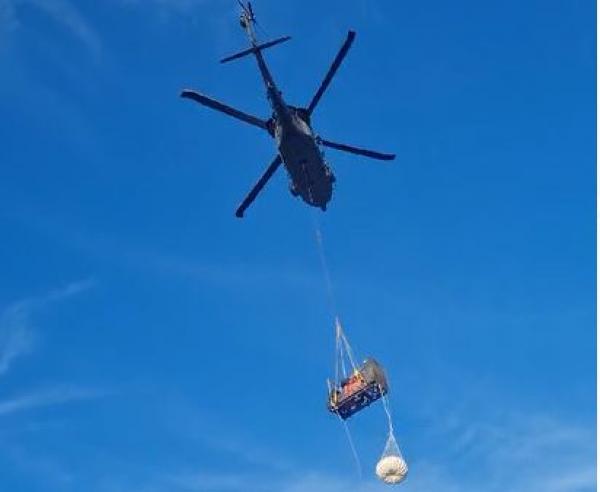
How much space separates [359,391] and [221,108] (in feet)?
33.6

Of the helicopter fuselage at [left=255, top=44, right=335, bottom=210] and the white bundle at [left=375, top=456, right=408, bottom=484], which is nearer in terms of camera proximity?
the white bundle at [left=375, top=456, right=408, bottom=484]

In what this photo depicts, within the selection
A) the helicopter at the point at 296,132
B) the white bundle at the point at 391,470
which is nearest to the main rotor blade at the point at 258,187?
the helicopter at the point at 296,132

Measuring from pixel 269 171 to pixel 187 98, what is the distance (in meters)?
4.09

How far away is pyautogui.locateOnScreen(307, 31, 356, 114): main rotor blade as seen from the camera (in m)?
29.3

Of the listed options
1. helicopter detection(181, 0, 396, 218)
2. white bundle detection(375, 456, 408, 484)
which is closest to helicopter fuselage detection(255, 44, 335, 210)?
helicopter detection(181, 0, 396, 218)

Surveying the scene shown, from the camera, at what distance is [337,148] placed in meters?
31.9

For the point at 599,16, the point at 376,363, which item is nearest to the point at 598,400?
the point at 599,16

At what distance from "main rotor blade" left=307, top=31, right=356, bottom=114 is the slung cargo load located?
8756mm

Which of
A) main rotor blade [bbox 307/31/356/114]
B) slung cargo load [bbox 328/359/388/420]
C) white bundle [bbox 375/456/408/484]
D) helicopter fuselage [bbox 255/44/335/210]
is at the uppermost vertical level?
main rotor blade [bbox 307/31/356/114]

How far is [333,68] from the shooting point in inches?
1176

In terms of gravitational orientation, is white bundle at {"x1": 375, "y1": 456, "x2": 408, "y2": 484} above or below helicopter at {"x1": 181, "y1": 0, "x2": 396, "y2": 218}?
below

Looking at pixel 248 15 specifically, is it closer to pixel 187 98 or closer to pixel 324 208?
pixel 187 98

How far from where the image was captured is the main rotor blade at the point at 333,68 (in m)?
29.3

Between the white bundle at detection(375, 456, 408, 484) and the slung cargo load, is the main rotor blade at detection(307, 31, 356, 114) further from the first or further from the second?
the white bundle at detection(375, 456, 408, 484)
